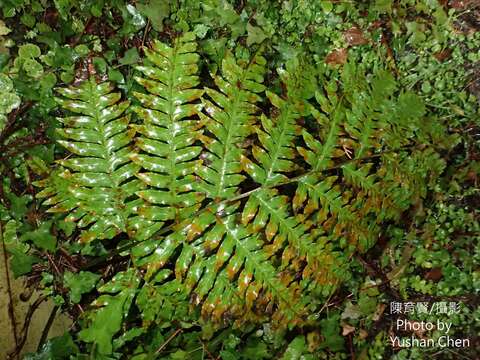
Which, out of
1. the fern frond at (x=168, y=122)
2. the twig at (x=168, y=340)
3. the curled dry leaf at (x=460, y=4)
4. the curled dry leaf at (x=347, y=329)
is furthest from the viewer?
the curled dry leaf at (x=460, y=4)

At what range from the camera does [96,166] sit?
90.6 inches

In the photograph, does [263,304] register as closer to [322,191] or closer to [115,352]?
[322,191]

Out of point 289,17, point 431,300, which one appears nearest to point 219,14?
point 289,17

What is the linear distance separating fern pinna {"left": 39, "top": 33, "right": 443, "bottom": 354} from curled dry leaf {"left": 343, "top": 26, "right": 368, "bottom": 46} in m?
0.72

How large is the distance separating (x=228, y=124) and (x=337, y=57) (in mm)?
1158

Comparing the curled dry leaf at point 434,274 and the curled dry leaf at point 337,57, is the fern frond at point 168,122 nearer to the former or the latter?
the curled dry leaf at point 337,57

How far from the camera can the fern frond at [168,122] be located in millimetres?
2234

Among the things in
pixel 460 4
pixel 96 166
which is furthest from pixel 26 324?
pixel 460 4

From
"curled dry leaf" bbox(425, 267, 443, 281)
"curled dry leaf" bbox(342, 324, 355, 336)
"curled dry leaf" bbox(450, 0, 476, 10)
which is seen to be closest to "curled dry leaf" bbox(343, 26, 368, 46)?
"curled dry leaf" bbox(450, 0, 476, 10)

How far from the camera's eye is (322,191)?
238 centimetres

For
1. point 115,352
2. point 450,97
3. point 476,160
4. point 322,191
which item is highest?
point 450,97

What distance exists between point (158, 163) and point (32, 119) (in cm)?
96

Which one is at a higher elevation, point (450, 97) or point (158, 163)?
point (450, 97)

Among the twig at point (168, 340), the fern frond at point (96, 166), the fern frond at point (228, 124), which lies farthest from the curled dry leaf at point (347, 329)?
the fern frond at point (96, 166)
